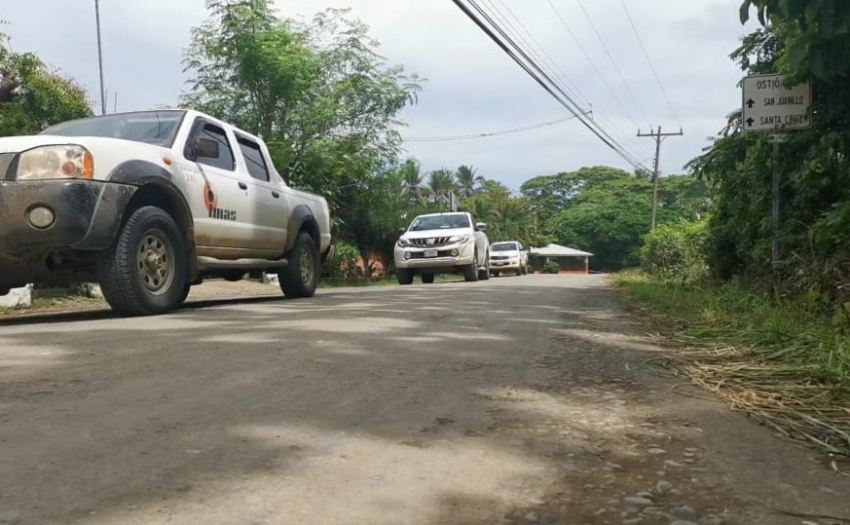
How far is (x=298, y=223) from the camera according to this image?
8.88 meters

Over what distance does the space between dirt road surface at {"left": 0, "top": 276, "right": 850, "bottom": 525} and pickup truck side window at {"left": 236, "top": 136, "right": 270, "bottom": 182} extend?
3.83m

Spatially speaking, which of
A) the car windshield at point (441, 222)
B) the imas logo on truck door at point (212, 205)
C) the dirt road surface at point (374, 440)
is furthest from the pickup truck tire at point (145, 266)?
the car windshield at point (441, 222)

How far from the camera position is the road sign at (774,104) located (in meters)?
6.45

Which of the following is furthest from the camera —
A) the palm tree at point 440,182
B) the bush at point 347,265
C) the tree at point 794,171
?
the palm tree at point 440,182

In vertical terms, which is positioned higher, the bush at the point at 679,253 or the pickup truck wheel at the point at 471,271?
the bush at the point at 679,253

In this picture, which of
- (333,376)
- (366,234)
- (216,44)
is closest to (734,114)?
(333,376)

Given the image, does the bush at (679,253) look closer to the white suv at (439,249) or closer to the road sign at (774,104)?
the road sign at (774,104)

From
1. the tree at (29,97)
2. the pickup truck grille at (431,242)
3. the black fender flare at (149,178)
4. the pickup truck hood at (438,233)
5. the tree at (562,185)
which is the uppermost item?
the tree at (562,185)

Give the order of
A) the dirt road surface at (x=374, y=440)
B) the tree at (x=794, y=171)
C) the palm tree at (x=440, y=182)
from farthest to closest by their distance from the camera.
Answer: the palm tree at (x=440, y=182) < the tree at (x=794, y=171) < the dirt road surface at (x=374, y=440)

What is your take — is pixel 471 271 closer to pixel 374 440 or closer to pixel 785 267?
pixel 785 267

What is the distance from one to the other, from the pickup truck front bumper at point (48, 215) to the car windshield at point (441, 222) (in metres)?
11.6

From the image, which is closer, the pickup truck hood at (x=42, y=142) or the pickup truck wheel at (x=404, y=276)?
the pickup truck hood at (x=42, y=142)

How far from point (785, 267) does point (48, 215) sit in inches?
243

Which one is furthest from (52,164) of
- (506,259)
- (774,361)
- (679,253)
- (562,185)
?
(562,185)
